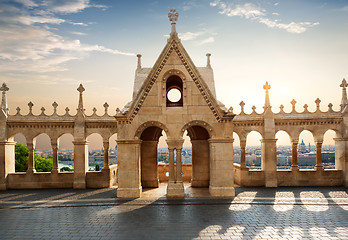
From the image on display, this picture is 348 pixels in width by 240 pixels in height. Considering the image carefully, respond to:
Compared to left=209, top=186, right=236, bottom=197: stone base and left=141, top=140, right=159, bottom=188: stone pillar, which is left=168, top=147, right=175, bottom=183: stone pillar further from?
left=141, top=140, right=159, bottom=188: stone pillar

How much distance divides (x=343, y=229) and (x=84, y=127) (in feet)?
66.2

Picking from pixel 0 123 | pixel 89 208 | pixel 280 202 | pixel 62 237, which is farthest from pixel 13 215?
pixel 280 202

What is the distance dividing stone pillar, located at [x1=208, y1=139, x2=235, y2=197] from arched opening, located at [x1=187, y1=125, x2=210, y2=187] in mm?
3880

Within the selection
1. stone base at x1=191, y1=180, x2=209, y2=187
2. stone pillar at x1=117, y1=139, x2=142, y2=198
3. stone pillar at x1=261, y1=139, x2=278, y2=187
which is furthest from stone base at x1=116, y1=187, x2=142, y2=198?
stone pillar at x1=261, y1=139, x2=278, y2=187

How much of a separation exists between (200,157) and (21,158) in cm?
2824

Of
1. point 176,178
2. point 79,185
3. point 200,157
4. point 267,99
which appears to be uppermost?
point 267,99

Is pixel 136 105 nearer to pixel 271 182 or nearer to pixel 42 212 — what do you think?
pixel 42 212

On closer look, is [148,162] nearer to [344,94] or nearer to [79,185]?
[79,185]

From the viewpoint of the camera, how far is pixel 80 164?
25219 mm

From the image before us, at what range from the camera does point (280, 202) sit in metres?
18.5

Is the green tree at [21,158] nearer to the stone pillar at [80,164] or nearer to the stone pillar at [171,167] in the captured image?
the stone pillar at [80,164]

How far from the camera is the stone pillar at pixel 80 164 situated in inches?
990

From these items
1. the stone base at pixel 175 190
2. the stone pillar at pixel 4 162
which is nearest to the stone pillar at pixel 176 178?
the stone base at pixel 175 190

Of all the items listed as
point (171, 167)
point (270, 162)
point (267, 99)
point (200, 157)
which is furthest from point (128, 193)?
point (267, 99)
